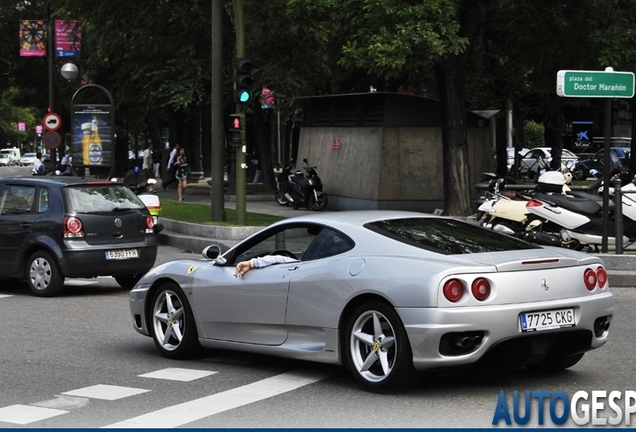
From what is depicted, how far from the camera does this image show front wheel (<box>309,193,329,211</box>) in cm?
3025

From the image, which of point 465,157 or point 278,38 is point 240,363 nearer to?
point 465,157

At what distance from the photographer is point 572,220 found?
17.2m

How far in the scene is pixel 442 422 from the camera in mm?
7156

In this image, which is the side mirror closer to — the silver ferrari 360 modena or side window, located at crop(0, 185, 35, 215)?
the silver ferrari 360 modena

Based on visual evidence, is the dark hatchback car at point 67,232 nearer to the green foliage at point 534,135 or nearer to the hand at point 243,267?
the hand at point 243,267

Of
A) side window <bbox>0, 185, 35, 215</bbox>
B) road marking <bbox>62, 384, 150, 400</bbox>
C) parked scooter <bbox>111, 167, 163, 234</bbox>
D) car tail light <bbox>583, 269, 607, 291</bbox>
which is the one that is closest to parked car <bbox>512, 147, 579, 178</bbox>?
parked scooter <bbox>111, 167, 163, 234</bbox>

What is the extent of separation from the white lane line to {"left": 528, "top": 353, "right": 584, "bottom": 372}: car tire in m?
1.60

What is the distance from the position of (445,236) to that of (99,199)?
7597 millimetres

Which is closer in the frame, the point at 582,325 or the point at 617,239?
the point at 582,325

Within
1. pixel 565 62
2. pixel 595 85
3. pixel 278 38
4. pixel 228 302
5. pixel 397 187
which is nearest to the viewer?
pixel 228 302

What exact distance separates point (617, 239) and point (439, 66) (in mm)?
9688

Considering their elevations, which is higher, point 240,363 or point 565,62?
point 565,62

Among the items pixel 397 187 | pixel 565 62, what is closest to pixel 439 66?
pixel 397 187

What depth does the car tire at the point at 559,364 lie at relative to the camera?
29.0ft
